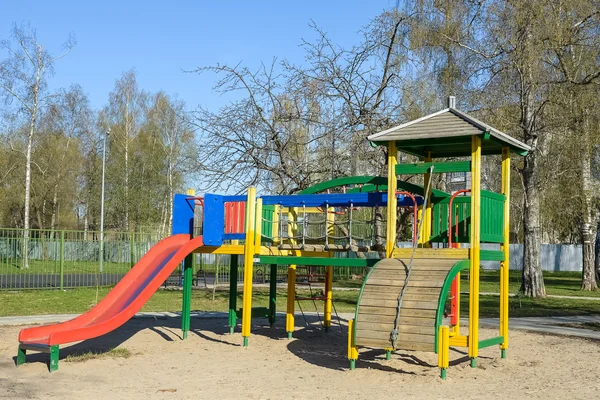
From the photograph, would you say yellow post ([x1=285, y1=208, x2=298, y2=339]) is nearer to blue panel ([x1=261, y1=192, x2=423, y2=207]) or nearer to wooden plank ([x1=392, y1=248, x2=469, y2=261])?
blue panel ([x1=261, y1=192, x2=423, y2=207])

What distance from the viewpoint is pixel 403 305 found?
8.63m

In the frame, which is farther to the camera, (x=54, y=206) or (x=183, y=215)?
(x=54, y=206)

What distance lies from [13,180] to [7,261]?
25024mm

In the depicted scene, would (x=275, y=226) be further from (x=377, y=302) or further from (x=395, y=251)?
(x=377, y=302)

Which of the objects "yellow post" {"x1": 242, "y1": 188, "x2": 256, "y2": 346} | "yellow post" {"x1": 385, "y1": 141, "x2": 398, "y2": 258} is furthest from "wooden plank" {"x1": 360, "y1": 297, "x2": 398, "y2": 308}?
"yellow post" {"x1": 242, "y1": 188, "x2": 256, "y2": 346}

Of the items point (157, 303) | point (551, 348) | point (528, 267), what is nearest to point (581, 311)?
point (528, 267)

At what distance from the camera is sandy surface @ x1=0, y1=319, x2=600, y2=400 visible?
7883 millimetres

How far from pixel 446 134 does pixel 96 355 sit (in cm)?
574

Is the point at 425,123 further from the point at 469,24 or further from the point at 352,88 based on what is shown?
the point at 469,24

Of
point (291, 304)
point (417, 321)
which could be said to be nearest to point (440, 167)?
point (417, 321)

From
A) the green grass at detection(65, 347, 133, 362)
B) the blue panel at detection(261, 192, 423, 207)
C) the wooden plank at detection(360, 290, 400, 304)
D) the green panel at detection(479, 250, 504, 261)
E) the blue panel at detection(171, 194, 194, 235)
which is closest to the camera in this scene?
the wooden plank at detection(360, 290, 400, 304)

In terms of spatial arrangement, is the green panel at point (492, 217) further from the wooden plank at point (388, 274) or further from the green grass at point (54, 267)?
the green grass at point (54, 267)

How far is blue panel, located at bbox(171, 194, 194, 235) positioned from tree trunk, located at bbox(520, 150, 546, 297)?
10.9 meters

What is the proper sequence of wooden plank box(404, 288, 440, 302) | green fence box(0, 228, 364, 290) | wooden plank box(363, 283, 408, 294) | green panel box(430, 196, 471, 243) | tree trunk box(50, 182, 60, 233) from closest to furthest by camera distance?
wooden plank box(404, 288, 440, 302) < wooden plank box(363, 283, 408, 294) < green panel box(430, 196, 471, 243) < green fence box(0, 228, 364, 290) < tree trunk box(50, 182, 60, 233)
